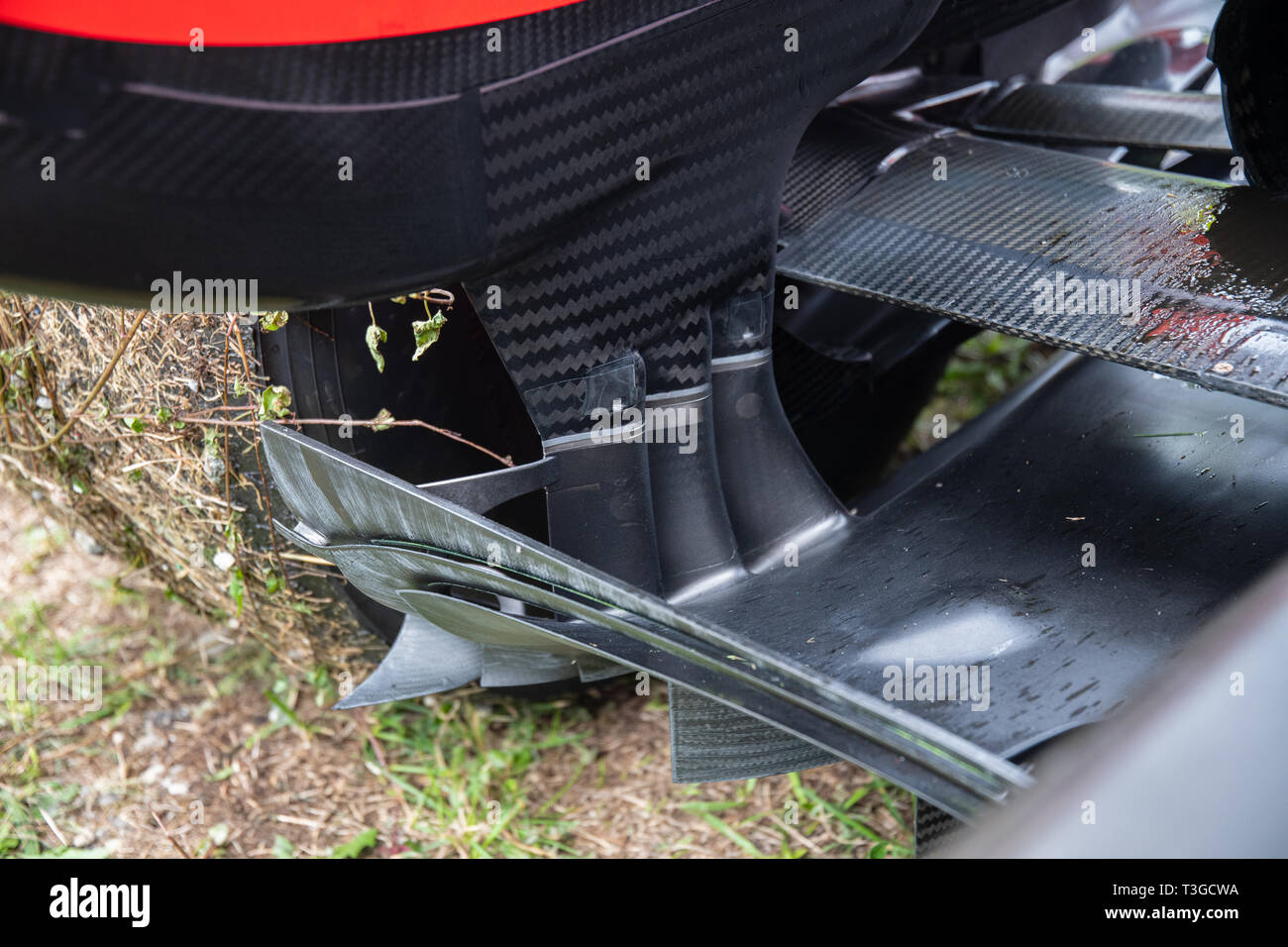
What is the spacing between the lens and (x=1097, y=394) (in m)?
1.87

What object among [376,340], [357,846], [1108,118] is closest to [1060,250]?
[1108,118]

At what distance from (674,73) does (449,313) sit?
18.2 inches

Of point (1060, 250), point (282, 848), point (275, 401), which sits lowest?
point (282, 848)

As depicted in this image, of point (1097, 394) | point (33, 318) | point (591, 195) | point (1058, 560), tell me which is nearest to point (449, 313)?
point (591, 195)

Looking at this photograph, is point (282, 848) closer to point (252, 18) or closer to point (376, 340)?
point (376, 340)

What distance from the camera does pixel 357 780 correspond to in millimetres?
2137

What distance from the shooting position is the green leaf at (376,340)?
1.49 meters

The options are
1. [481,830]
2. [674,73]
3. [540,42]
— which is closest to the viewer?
[540,42]

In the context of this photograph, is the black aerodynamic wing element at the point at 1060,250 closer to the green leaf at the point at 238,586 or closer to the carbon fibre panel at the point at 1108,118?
Answer: the carbon fibre panel at the point at 1108,118

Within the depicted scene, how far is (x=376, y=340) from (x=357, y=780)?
950mm

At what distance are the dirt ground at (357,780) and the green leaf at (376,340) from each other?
78cm

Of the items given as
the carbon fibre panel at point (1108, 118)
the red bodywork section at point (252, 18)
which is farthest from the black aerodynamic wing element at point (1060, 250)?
the red bodywork section at point (252, 18)
